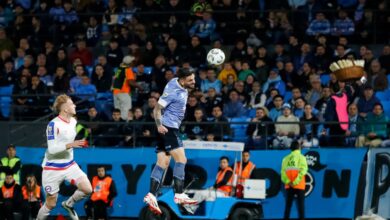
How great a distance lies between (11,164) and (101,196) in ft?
7.30

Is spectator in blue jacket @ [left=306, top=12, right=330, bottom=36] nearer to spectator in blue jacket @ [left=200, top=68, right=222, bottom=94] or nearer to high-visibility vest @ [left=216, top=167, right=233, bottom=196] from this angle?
spectator in blue jacket @ [left=200, top=68, right=222, bottom=94]

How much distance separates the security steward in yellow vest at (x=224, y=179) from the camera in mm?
22500

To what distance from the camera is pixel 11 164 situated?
931 inches

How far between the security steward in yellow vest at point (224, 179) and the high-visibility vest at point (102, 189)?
2345 millimetres

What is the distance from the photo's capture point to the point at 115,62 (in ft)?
87.1

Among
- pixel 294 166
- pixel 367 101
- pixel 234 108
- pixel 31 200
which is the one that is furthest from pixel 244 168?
pixel 31 200

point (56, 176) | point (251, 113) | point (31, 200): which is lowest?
point (31, 200)

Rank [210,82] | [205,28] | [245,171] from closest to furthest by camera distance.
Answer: [245,171] → [210,82] → [205,28]

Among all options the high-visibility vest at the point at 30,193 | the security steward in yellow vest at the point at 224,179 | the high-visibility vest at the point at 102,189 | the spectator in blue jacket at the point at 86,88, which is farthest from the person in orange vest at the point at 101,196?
the spectator in blue jacket at the point at 86,88

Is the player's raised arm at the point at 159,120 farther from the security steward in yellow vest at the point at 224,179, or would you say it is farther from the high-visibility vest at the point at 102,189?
the high-visibility vest at the point at 102,189

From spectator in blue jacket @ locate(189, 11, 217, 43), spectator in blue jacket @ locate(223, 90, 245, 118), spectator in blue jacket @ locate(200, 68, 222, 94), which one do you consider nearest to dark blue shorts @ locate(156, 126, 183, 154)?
spectator in blue jacket @ locate(223, 90, 245, 118)

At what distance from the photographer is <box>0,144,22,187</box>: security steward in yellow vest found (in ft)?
77.4

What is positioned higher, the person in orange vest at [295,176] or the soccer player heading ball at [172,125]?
the soccer player heading ball at [172,125]

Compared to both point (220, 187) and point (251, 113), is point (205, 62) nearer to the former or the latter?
point (251, 113)
